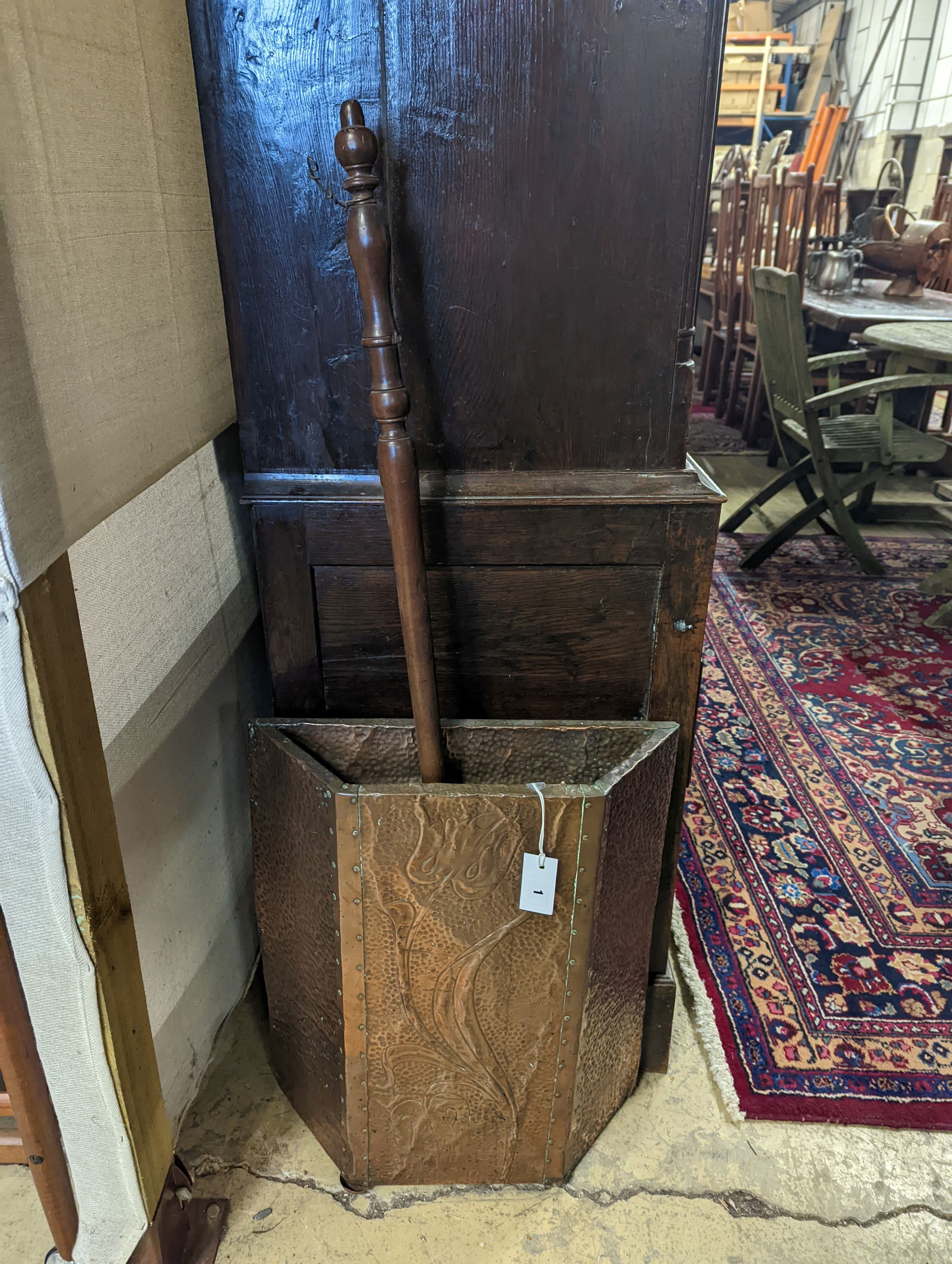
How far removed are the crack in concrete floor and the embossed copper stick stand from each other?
3cm

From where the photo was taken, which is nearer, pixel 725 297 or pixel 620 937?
pixel 620 937

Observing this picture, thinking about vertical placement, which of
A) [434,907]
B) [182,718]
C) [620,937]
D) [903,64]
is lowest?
[620,937]

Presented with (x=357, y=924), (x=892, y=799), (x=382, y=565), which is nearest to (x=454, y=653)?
(x=382, y=565)

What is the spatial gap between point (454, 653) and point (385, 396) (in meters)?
0.41

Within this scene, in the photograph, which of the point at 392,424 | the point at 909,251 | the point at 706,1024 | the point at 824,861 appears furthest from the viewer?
the point at 909,251

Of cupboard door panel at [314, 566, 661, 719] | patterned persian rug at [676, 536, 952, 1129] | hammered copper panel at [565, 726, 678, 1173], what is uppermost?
cupboard door panel at [314, 566, 661, 719]

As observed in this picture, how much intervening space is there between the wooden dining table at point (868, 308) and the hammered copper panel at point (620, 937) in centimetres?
302

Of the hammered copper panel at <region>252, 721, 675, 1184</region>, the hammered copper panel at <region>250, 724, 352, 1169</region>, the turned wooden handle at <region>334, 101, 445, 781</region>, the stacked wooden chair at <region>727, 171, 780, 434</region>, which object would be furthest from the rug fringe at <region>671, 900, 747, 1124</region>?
the stacked wooden chair at <region>727, 171, 780, 434</region>

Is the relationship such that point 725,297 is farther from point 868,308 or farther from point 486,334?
point 486,334

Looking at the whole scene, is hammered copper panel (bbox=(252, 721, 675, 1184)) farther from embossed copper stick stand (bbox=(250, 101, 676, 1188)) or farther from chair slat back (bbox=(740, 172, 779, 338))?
chair slat back (bbox=(740, 172, 779, 338))

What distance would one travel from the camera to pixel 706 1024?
1.61 metres

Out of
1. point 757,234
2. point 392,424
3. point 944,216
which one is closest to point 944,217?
point 944,216

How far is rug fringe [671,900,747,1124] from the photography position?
1.46 meters

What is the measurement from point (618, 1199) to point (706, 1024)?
39cm
